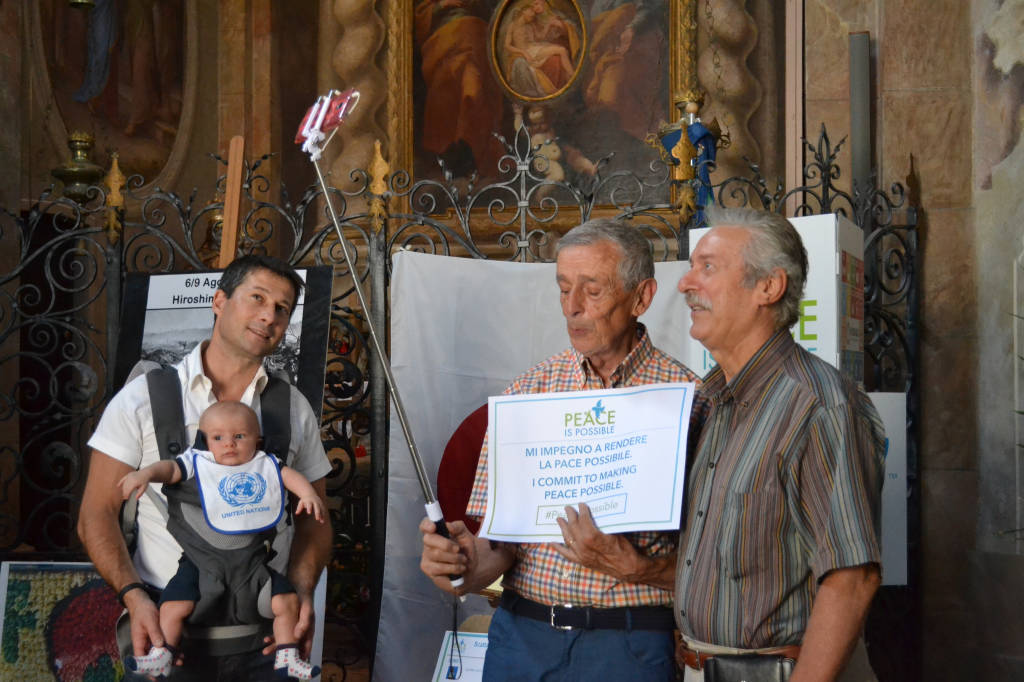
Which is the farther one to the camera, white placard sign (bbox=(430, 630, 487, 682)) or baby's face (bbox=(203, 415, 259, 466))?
white placard sign (bbox=(430, 630, 487, 682))

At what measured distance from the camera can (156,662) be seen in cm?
307

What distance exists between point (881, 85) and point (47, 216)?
229 inches

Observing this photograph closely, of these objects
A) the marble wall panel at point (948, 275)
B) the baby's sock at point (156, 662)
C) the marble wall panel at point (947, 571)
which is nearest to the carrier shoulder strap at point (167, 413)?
the baby's sock at point (156, 662)

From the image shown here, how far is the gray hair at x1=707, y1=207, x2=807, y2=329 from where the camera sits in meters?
2.48

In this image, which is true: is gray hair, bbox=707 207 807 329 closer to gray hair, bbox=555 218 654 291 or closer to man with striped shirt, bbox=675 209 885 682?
man with striped shirt, bbox=675 209 885 682

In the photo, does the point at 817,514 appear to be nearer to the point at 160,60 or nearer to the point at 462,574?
the point at 462,574

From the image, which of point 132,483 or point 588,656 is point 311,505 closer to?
point 132,483

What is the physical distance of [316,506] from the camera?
126 inches

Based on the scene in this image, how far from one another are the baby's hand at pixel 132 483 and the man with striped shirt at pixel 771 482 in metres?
1.46

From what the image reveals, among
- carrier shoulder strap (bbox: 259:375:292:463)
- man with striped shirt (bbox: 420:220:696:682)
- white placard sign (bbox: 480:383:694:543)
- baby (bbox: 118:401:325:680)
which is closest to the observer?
white placard sign (bbox: 480:383:694:543)

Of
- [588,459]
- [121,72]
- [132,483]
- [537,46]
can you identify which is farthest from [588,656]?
[537,46]

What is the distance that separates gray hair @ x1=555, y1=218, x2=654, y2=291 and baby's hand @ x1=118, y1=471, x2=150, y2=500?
1.29m

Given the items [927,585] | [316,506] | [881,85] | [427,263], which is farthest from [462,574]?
[881,85]

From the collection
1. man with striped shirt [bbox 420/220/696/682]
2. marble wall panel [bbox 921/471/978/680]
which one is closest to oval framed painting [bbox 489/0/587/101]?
marble wall panel [bbox 921/471/978/680]
